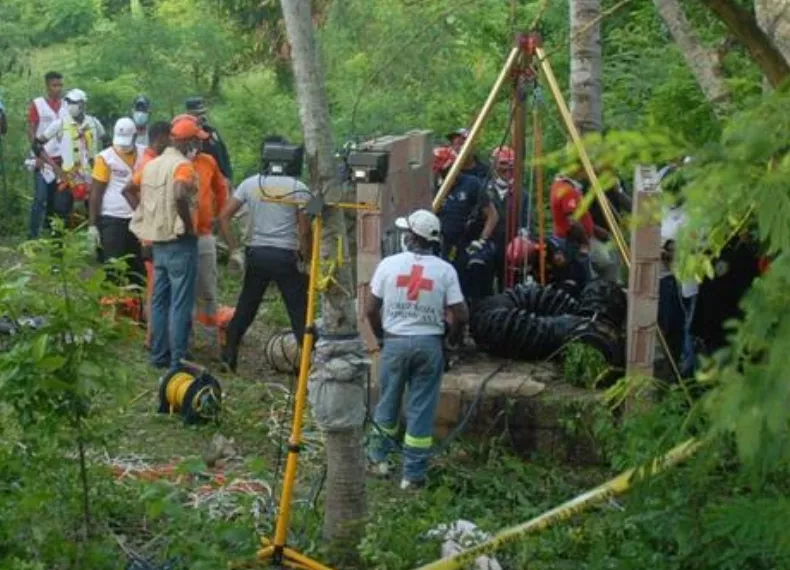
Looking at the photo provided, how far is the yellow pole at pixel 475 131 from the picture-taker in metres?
13.2

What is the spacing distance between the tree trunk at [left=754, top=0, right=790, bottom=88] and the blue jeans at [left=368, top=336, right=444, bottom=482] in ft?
15.0

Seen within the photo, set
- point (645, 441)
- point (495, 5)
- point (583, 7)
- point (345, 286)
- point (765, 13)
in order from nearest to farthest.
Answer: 1. point (765, 13)
2. point (645, 441)
3. point (345, 286)
4. point (583, 7)
5. point (495, 5)

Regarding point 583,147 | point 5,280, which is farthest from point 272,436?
point 583,147

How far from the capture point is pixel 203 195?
13.3 m

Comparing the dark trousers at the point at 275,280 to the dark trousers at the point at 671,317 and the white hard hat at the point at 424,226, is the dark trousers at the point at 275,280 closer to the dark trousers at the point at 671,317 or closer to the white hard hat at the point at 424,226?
the white hard hat at the point at 424,226

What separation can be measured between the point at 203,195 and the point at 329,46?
26.1 feet

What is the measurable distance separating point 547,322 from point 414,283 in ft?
6.64

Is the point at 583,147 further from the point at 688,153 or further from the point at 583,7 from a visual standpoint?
the point at 583,7

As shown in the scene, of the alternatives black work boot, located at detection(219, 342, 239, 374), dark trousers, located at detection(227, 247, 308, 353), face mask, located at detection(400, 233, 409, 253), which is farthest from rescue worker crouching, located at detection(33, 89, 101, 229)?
face mask, located at detection(400, 233, 409, 253)

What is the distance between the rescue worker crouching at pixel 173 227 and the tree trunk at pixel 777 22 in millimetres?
6791

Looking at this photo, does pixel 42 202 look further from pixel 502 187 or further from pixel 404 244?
pixel 404 244

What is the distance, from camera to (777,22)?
6.29 meters

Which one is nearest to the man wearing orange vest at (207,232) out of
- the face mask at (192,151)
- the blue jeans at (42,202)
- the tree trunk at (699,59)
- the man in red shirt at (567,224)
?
the face mask at (192,151)

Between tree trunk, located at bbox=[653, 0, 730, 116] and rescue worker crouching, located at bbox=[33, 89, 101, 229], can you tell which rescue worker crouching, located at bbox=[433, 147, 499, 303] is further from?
tree trunk, located at bbox=[653, 0, 730, 116]
